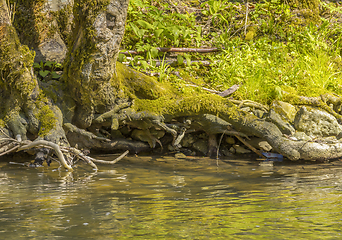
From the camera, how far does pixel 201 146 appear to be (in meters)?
5.92

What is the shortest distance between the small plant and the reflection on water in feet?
5.02

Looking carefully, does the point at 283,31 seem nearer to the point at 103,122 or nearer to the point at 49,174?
the point at 103,122

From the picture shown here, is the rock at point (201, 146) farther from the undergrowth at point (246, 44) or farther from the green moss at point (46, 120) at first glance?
the green moss at point (46, 120)

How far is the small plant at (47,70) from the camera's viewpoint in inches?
212

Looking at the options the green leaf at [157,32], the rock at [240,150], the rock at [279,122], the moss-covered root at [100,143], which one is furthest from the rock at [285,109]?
the green leaf at [157,32]

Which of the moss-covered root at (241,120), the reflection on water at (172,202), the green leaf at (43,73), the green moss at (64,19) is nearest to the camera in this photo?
the reflection on water at (172,202)

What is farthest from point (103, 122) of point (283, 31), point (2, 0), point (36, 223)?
point (283, 31)

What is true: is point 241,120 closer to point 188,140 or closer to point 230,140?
point 230,140

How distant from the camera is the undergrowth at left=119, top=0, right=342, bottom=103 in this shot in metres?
6.19

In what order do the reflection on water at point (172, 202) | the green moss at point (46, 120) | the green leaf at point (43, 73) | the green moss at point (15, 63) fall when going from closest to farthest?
the reflection on water at point (172, 202), the green moss at point (15, 63), the green moss at point (46, 120), the green leaf at point (43, 73)

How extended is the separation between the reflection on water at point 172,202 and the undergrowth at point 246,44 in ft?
6.52

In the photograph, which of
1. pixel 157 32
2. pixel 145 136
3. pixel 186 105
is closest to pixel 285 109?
pixel 186 105

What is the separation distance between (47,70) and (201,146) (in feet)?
9.50

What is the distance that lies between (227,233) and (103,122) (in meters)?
3.64
